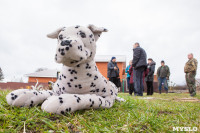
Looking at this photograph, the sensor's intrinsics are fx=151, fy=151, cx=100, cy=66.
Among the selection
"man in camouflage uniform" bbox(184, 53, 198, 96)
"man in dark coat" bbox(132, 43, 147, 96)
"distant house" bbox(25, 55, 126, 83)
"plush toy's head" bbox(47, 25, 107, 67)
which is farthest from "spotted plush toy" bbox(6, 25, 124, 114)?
"distant house" bbox(25, 55, 126, 83)

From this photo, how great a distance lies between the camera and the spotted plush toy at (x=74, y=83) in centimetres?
143

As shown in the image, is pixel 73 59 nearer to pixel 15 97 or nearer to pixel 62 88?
pixel 62 88

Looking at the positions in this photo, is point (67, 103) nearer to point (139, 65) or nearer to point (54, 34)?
point (54, 34)

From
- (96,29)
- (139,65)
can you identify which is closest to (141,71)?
(139,65)

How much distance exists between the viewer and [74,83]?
1752mm

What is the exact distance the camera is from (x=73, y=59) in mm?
1496

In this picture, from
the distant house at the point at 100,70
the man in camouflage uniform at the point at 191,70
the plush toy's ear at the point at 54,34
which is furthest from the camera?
the distant house at the point at 100,70

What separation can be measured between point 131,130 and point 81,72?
880 mm

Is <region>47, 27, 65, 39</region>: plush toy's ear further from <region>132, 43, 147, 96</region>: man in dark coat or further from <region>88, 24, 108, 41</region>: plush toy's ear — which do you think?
<region>132, 43, 147, 96</region>: man in dark coat

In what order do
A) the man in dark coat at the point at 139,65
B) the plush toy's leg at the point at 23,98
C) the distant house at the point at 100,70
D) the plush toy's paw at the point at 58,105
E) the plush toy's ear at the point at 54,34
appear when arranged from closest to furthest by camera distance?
the plush toy's paw at the point at 58,105, the plush toy's leg at the point at 23,98, the plush toy's ear at the point at 54,34, the man in dark coat at the point at 139,65, the distant house at the point at 100,70

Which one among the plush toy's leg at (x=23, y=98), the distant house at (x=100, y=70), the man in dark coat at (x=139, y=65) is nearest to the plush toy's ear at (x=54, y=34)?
the plush toy's leg at (x=23, y=98)

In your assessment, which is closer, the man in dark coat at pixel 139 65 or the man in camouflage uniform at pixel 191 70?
the man in dark coat at pixel 139 65

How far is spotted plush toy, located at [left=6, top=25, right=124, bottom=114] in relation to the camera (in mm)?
1428

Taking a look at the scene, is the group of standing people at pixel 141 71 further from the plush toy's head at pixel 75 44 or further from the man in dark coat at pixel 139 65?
the plush toy's head at pixel 75 44
